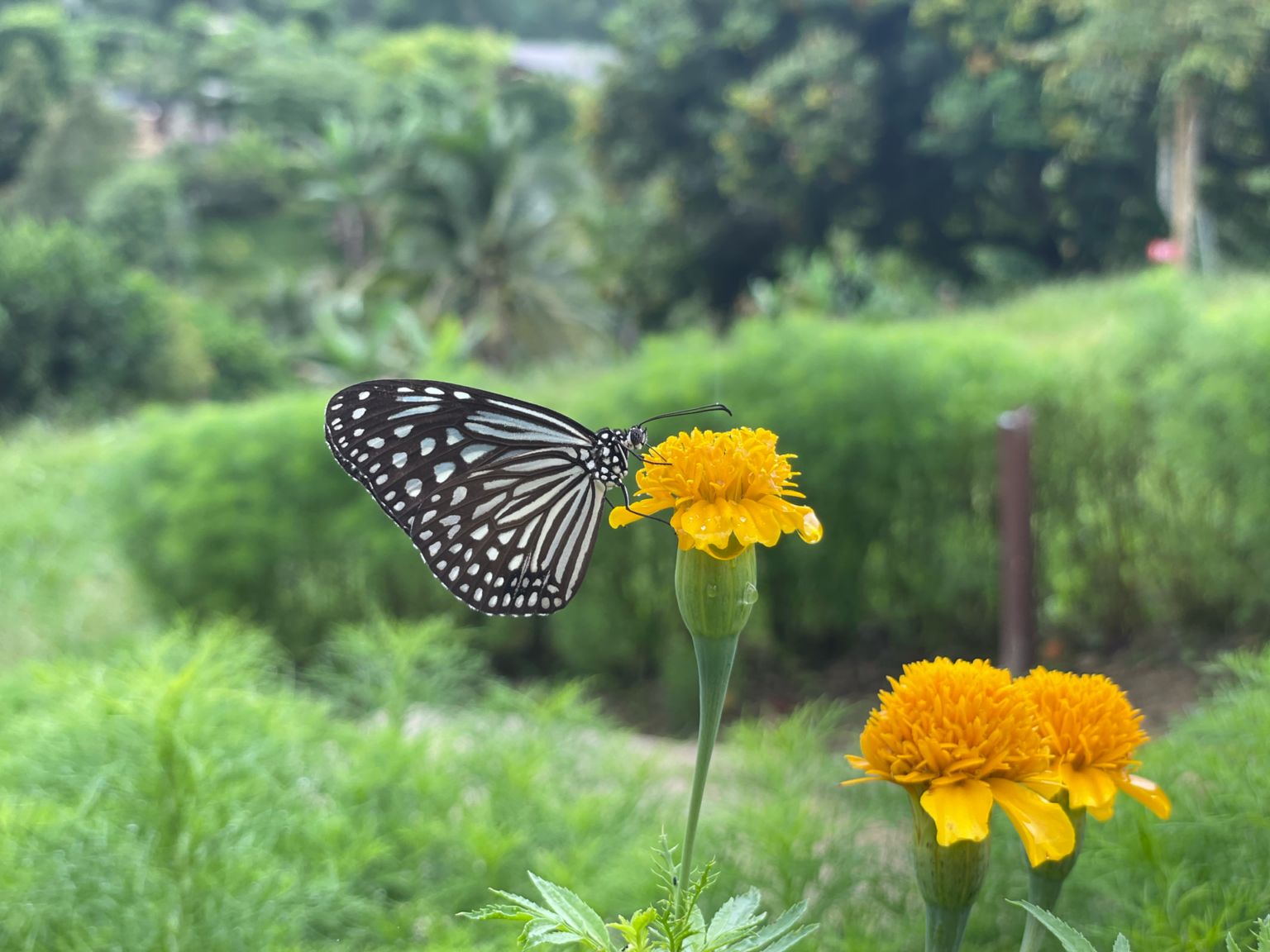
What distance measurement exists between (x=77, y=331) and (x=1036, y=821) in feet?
42.3

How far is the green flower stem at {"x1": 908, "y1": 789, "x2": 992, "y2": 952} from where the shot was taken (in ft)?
1.19

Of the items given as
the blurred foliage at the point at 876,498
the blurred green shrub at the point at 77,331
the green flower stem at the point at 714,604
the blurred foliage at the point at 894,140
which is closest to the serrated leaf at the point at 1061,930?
the green flower stem at the point at 714,604

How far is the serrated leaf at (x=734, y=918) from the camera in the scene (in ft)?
1.15

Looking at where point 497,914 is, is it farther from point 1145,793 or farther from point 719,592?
point 1145,793

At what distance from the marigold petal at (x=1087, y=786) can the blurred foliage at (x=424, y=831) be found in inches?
6.9

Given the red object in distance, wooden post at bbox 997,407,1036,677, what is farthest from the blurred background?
wooden post at bbox 997,407,1036,677

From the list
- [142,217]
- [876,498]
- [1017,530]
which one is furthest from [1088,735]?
[142,217]

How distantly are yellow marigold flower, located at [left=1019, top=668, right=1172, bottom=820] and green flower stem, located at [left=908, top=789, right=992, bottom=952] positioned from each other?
1.9 inches

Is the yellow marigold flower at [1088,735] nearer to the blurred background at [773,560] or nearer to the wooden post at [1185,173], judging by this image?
the blurred background at [773,560]

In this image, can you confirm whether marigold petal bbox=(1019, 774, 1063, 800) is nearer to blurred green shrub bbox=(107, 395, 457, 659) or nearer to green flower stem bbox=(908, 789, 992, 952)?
green flower stem bbox=(908, 789, 992, 952)

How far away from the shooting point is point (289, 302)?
18.4 meters

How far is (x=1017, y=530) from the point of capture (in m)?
2.31

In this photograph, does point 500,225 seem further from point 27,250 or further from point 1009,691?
point 1009,691

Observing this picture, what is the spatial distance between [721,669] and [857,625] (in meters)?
2.80
